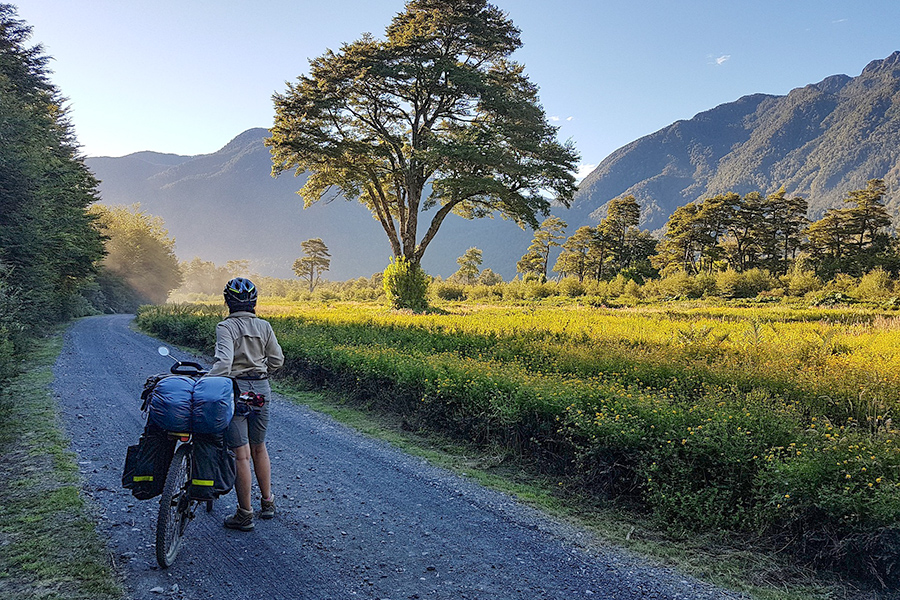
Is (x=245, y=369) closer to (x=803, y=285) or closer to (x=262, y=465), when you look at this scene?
(x=262, y=465)

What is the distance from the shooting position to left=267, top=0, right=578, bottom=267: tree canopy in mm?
24016

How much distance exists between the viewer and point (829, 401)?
562cm

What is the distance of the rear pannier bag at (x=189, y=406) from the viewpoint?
3.25 meters

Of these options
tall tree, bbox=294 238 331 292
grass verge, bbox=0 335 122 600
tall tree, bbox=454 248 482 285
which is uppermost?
tall tree, bbox=294 238 331 292

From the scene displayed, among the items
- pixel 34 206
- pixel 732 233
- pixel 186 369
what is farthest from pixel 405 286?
pixel 732 233

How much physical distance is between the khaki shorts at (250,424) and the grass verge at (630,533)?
8.17 feet

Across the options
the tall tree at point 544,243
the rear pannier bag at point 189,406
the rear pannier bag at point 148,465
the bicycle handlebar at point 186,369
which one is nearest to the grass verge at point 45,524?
the rear pannier bag at point 148,465

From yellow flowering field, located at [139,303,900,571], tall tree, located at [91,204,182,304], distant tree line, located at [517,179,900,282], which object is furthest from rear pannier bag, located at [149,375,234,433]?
tall tree, located at [91,204,182,304]

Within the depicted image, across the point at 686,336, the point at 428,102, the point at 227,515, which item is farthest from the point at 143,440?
the point at 428,102

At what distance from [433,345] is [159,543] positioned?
862cm

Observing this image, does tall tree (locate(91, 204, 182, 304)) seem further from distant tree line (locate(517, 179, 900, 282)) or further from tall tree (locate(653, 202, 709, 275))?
tall tree (locate(653, 202, 709, 275))

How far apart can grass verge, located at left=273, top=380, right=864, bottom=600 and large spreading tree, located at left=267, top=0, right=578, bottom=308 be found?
17734mm

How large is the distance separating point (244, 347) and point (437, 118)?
85.8ft

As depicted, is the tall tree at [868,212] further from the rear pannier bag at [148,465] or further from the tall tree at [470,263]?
the rear pannier bag at [148,465]
